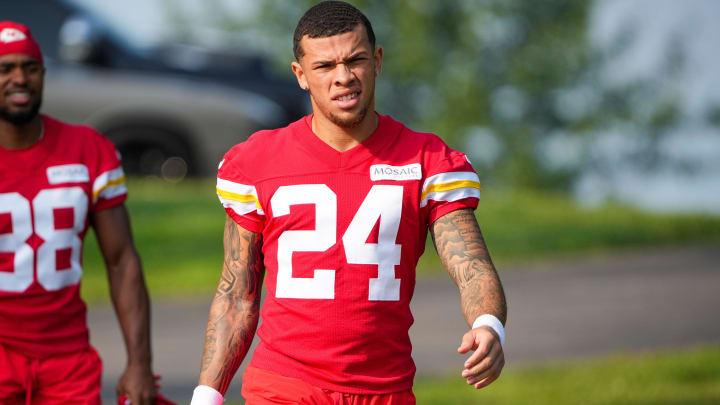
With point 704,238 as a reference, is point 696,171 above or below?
above

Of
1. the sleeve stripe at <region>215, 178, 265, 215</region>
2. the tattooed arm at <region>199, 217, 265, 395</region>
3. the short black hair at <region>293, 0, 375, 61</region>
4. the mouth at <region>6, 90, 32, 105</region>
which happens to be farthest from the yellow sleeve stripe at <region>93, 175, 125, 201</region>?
the short black hair at <region>293, 0, 375, 61</region>

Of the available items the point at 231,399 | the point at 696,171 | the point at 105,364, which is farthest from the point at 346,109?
the point at 696,171

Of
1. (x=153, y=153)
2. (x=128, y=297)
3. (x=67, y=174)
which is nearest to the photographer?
(x=67, y=174)

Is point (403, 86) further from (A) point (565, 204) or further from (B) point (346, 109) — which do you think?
(B) point (346, 109)

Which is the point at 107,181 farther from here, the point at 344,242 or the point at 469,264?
the point at 469,264

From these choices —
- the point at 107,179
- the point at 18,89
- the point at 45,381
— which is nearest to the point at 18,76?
the point at 18,89

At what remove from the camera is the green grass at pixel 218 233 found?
1400 cm

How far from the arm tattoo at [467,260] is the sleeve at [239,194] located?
2.05ft

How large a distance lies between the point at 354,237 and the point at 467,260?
399mm

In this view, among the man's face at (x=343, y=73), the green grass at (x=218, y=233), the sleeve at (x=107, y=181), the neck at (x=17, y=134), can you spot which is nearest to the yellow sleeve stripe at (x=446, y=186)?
the man's face at (x=343, y=73)

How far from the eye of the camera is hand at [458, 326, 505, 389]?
339 cm

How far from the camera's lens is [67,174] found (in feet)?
16.0

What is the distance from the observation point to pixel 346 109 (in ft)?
12.7

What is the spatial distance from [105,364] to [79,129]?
5.41 m
